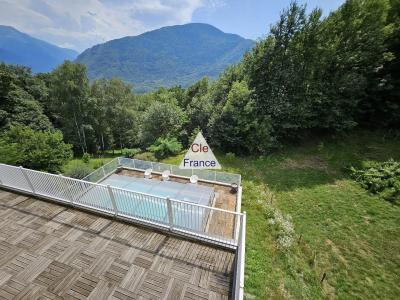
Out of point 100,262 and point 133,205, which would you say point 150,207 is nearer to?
point 133,205

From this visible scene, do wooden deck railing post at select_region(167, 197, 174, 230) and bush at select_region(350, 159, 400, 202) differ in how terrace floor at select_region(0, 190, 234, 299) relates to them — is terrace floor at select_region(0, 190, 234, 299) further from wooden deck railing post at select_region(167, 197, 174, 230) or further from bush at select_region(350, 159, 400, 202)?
bush at select_region(350, 159, 400, 202)

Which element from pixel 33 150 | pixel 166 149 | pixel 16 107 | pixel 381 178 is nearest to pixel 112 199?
pixel 166 149

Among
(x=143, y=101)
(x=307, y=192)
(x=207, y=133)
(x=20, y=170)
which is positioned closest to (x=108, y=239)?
(x=20, y=170)

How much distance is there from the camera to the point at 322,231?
8.87 m

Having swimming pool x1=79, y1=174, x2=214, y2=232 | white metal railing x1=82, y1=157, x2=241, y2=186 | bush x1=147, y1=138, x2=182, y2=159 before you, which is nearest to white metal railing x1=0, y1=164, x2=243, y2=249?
swimming pool x1=79, y1=174, x2=214, y2=232

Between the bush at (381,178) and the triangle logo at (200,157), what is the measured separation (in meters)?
9.56

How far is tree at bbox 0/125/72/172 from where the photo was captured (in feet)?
47.4

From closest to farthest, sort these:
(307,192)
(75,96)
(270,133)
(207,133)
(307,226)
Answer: (307,226) → (307,192) → (270,133) → (207,133) → (75,96)

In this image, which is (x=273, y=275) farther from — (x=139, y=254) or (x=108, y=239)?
(x=108, y=239)

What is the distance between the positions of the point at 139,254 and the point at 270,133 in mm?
14542

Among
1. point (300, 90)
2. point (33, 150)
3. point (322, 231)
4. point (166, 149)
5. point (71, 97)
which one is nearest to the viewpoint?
point (322, 231)

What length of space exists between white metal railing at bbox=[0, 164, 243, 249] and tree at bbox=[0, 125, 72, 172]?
7.58 metres

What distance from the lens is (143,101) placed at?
1719 inches

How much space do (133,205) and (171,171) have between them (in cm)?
578
